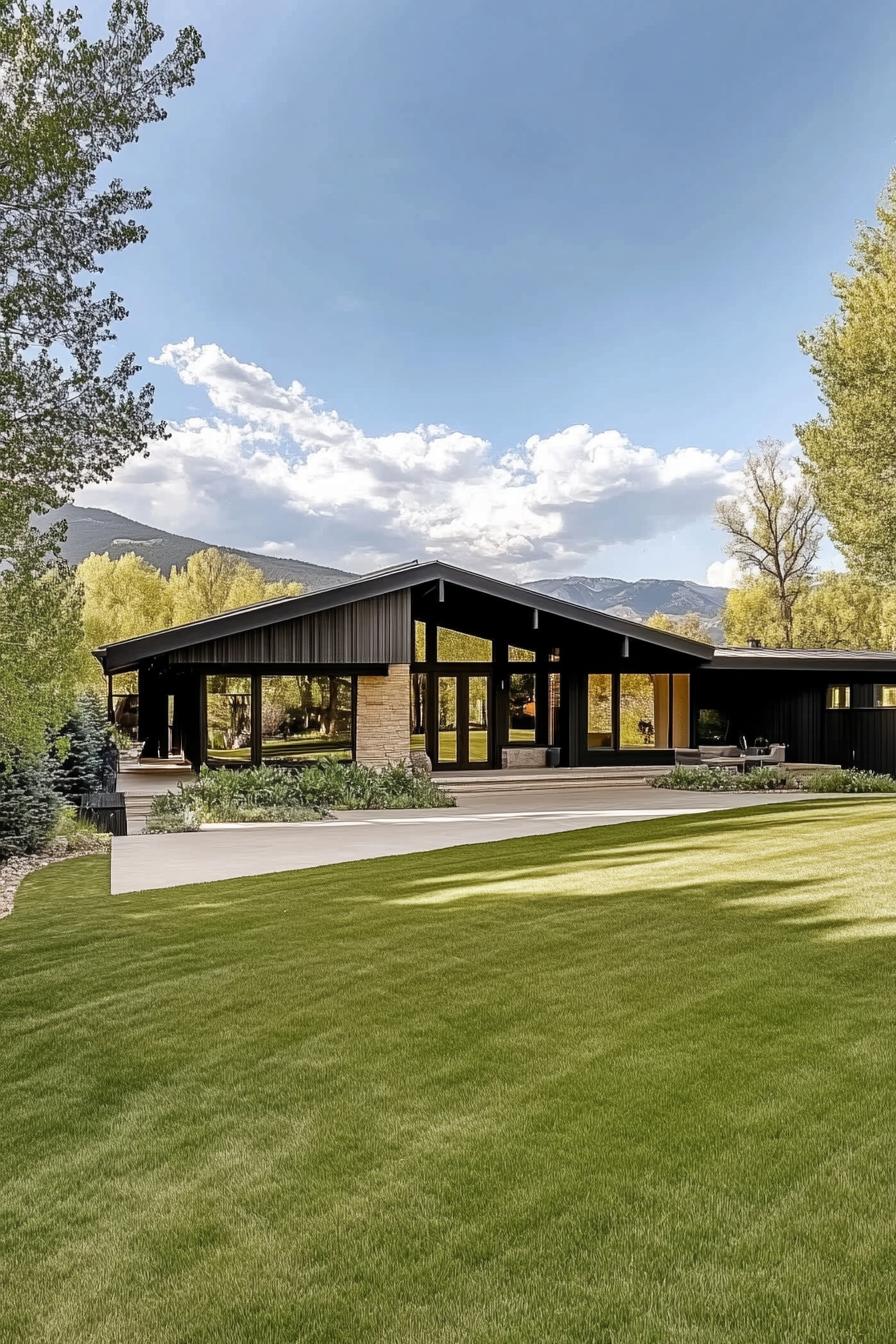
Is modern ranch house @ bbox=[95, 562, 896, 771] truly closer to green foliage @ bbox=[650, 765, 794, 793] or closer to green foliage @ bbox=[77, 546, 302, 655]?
green foliage @ bbox=[650, 765, 794, 793]

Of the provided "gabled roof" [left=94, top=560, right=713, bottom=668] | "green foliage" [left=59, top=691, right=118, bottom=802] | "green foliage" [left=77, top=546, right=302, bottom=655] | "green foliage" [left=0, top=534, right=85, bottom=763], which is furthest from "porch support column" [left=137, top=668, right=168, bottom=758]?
"green foliage" [left=0, top=534, right=85, bottom=763]

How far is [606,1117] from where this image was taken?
3387 mm

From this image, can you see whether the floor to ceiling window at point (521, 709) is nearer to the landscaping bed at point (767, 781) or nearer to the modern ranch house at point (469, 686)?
the modern ranch house at point (469, 686)

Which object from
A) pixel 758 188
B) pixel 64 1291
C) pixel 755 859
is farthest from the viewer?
pixel 758 188

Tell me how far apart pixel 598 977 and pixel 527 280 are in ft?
98.0

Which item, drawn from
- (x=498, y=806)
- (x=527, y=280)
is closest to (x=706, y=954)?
(x=498, y=806)

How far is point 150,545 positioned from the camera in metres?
117

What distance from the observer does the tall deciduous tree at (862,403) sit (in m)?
16.3

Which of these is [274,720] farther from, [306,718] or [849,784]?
[849,784]

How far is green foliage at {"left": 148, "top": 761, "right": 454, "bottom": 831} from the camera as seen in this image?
13.8 m

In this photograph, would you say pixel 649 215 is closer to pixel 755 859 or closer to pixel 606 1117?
pixel 755 859

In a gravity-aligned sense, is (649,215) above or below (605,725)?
above

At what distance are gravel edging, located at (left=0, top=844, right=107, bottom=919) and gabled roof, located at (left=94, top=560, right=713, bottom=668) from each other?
5556 millimetres

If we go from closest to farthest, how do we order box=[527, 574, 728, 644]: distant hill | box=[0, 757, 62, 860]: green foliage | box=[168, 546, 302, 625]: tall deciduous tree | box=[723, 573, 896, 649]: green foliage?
box=[0, 757, 62, 860]: green foliage, box=[723, 573, 896, 649]: green foliage, box=[168, 546, 302, 625]: tall deciduous tree, box=[527, 574, 728, 644]: distant hill
